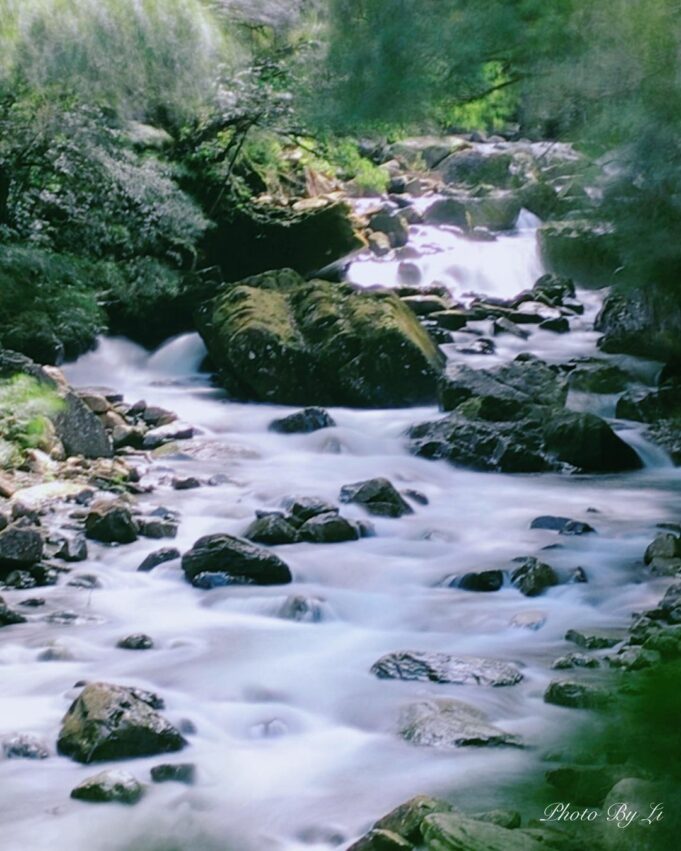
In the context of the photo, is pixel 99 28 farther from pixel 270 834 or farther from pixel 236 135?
pixel 270 834

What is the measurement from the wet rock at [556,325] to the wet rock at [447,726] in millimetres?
11306

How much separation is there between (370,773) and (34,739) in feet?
4.38

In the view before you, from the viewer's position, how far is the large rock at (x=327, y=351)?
11.6m

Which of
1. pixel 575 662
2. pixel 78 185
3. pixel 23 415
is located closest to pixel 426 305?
pixel 78 185

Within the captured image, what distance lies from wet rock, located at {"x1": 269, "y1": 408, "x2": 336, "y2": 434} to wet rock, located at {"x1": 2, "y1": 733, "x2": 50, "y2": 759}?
21.7 feet

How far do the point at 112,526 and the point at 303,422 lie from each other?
154 inches

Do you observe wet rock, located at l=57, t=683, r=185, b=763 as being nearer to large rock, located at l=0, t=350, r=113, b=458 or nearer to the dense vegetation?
the dense vegetation

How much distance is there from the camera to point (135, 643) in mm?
5430

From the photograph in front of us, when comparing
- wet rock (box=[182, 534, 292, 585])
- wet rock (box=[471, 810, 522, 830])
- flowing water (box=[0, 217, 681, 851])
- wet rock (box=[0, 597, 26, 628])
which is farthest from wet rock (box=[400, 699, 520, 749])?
wet rock (box=[0, 597, 26, 628])

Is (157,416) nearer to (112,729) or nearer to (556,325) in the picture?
(556,325)

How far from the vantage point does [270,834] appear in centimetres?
354

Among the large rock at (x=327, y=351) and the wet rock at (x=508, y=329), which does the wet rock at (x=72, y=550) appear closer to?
the large rock at (x=327, y=351)

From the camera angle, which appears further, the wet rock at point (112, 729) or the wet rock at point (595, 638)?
the wet rock at point (595, 638)

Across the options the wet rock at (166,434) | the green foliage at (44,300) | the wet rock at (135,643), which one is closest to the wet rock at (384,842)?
the wet rock at (135,643)
